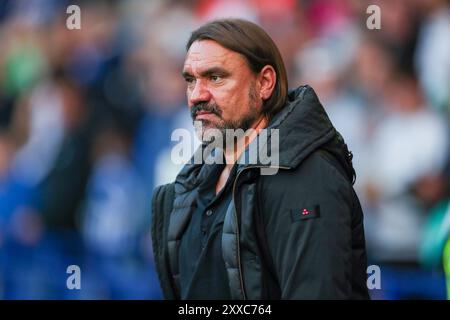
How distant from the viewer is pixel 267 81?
236cm

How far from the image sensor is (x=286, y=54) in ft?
14.3

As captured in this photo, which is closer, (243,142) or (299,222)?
(299,222)

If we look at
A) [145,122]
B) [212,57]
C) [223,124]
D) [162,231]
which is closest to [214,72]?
[212,57]

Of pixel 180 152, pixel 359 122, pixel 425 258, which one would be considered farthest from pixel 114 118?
pixel 425 258

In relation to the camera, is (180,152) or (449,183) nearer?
(449,183)

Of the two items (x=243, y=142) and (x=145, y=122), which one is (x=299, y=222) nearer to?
(x=243, y=142)

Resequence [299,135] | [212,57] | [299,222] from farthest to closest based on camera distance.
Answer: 1. [212,57]
2. [299,135]
3. [299,222]

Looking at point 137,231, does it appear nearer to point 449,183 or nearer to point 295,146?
point 449,183

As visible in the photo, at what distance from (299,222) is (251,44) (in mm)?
601

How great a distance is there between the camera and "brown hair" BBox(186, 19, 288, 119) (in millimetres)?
2264

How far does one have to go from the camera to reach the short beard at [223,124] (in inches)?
91.5

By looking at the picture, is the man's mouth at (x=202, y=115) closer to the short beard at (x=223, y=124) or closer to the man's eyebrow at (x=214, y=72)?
the short beard at (x=223, y=124)

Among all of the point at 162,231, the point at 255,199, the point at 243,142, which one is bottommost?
the point at 162,231

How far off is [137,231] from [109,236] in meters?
0.17
